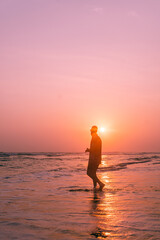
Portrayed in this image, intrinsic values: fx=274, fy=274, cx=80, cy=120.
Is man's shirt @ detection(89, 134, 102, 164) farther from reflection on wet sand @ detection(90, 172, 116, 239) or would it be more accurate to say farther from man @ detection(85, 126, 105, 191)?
reflection on wet sand @ detection(90, 172, 116, 239)

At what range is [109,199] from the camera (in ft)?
22.2

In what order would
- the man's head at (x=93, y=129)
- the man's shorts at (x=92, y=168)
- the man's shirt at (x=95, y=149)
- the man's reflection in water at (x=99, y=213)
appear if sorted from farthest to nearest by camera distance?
the man's head at (x=93, y=129), the man's shirt at (x=95, y=149), the man's shorts at (x=92, y=168), the man's reflection in water at (x=99, y=213)

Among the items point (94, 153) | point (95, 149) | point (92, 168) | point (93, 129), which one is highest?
point (93, 129)

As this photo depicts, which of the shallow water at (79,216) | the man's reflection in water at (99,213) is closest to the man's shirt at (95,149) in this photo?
the shallow water at (79,216)

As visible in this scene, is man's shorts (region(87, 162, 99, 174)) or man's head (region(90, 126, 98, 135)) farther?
man's head (region(90, 126, 98, 135))

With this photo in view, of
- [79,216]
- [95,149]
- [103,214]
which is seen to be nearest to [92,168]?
[95,149]

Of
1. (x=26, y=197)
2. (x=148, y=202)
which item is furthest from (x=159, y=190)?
(x=26, y=197)

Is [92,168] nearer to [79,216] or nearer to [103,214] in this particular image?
[103,214]

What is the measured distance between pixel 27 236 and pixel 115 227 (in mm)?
1313

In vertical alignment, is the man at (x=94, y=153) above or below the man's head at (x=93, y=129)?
below

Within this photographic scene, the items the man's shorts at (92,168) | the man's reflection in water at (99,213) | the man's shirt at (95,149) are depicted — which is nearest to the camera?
the man's reflection in water at (99,213)

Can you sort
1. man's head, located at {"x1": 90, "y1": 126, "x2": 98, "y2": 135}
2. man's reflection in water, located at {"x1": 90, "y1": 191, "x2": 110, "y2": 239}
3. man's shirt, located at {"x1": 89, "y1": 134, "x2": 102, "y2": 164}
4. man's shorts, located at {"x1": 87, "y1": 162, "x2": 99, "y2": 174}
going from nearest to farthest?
man's reflection in water, located at {"x1": 90, "y1": 191, "x2": 110, "y2": 239} → man's shorts, located at {"x1": 87, "y1": 162, "x2": 99, "y2": 174} → man's shirt, located at {"x1": 89, "y1": 134, "x2": 102, "y2": 164} → man's head, located at {"x1": 90, "y1": 126, "x2": 98, "y2": 135}

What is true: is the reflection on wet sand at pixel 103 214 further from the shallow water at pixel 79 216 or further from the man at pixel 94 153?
the man at pixel 94 153

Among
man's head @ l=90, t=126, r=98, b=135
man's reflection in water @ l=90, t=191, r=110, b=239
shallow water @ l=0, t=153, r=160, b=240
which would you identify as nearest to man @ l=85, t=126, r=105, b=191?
man's head @ l=90, t=126, r=98, b=135
